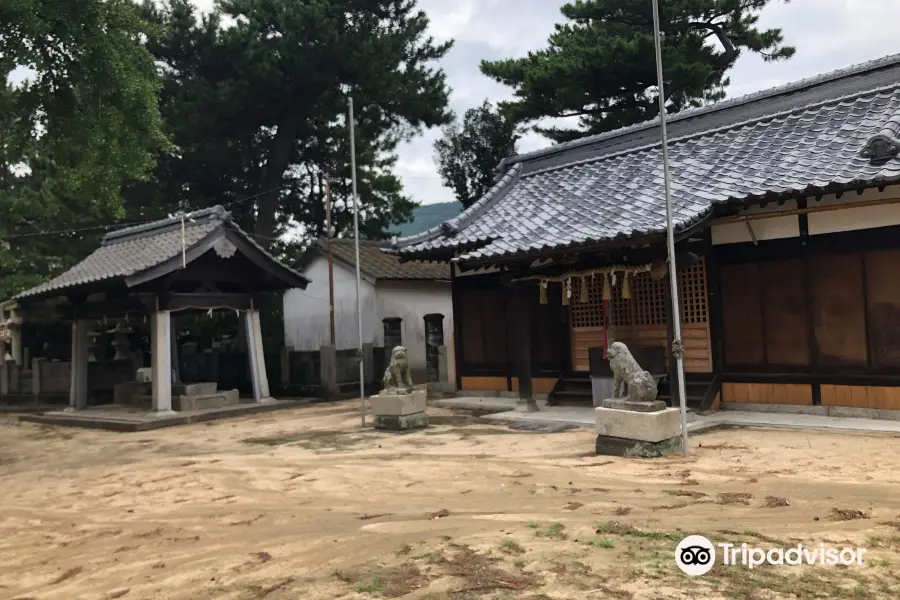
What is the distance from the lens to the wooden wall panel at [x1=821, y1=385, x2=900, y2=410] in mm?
9992

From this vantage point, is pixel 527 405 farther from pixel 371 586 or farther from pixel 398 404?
pixel 371 586

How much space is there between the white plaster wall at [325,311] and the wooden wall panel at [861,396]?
1427cm

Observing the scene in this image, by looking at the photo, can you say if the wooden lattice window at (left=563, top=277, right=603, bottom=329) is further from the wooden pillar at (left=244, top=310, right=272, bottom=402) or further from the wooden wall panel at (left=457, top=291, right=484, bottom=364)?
the wooden pillar at (left=244, top=310, right=272, bottom=402)

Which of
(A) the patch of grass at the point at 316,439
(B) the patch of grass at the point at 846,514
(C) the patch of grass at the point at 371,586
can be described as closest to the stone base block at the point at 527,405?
(A) the patch of grass at the point at 316,439

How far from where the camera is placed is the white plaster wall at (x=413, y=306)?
22.0 m

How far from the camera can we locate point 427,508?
6305mm

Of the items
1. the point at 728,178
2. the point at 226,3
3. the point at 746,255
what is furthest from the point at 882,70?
the point at 226,3

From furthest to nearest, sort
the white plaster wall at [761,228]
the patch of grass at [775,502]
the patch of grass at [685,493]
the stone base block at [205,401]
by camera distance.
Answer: the stone base block at [205,401] → the white plaster wall at [761,228] → the patch of grass at [685,493] → the patch of grass at [775,502]

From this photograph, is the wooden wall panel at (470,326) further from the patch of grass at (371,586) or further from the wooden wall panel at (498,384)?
the patch of grass at (371,586)

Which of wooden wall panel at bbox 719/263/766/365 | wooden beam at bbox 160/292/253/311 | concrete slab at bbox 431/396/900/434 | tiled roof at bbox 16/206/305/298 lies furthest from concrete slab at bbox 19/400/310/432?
wooden wall panel at bbox 719/263/766/365

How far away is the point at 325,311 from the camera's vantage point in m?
23.6

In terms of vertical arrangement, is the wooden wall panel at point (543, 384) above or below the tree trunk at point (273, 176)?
below

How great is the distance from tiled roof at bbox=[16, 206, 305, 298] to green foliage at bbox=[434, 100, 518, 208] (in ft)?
47.6

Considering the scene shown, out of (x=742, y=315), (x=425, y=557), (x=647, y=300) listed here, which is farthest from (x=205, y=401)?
(x=425, y=557)
